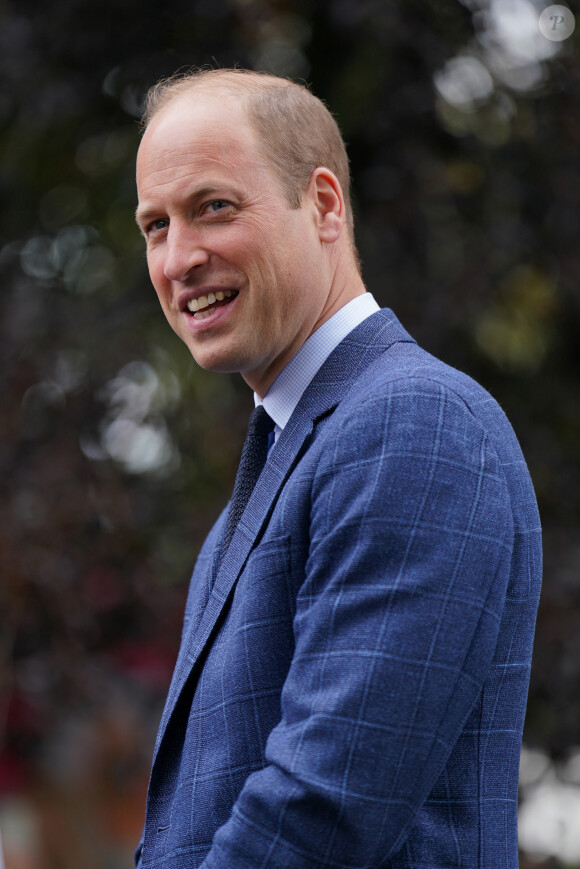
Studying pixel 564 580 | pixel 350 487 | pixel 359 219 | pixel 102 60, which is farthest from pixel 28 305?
pixel 350 487

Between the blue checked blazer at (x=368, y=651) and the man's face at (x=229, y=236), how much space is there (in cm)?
15

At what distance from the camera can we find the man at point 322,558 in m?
1.16

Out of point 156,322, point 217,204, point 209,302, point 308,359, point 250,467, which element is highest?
point 217,204

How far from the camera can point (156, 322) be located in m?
3.78

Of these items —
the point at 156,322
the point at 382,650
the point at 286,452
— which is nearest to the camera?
the point at 382,650

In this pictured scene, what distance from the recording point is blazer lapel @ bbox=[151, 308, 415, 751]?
55.8 inches

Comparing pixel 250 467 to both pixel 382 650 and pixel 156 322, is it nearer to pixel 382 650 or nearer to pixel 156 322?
pixel 382 650

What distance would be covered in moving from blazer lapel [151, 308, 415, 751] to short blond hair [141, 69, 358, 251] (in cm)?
23

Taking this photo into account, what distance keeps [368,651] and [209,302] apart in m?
0.63

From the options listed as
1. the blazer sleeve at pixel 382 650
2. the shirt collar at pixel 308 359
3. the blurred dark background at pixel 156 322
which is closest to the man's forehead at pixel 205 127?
the shirt collar at pixel 308 359

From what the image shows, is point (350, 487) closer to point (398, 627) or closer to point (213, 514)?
point (398, 627)

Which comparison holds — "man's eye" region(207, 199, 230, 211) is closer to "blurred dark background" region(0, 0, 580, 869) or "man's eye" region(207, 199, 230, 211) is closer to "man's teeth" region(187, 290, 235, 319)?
"man's teeth" region(187, 290, 235, 319)

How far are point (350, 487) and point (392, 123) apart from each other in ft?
8.39

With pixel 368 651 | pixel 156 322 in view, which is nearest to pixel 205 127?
pixel 368 651
